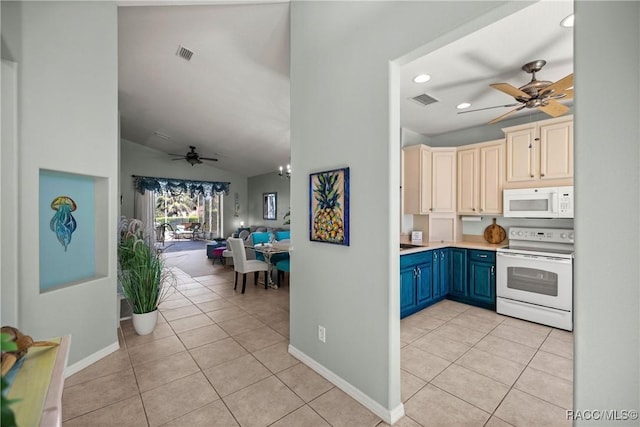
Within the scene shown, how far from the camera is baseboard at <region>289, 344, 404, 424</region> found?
1816mm

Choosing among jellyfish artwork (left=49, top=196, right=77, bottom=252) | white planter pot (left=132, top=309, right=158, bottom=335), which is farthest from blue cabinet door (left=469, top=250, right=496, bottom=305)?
jellyfish artwork (left=49, top=196, right=77, bottom=252)

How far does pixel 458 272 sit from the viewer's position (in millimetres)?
4027

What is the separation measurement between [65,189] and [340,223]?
247 centimetres

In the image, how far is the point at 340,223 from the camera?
2.13m

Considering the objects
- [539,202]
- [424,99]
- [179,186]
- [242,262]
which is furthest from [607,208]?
[179,186]

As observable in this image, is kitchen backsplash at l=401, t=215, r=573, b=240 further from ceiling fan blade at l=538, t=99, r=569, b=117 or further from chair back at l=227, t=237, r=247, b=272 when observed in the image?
chair back at l=227, t=237, r=247, b=272

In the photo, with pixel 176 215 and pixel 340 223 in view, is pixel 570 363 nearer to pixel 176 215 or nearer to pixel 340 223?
pixel 340 223

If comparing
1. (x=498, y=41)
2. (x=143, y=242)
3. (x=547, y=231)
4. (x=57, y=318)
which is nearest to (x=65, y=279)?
(x=57, y=318)

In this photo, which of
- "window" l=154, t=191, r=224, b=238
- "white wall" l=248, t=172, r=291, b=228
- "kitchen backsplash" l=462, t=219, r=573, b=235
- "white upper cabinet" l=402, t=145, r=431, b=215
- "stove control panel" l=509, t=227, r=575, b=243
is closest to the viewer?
"stove control panel" l=509, t=227, r=575, b=243

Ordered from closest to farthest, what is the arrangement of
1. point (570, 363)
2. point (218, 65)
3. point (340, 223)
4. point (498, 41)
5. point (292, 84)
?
point (340, 223) → point (498, 41) → point (570, 363) → point (292, 84) → point (218, 65)

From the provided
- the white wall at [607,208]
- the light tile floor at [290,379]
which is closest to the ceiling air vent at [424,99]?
the white wall at [607,208]

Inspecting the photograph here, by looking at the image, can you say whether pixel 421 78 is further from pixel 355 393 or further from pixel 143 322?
pixel 143 322

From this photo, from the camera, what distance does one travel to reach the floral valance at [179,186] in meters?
8.25

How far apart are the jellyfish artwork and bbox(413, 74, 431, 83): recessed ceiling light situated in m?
3.53
